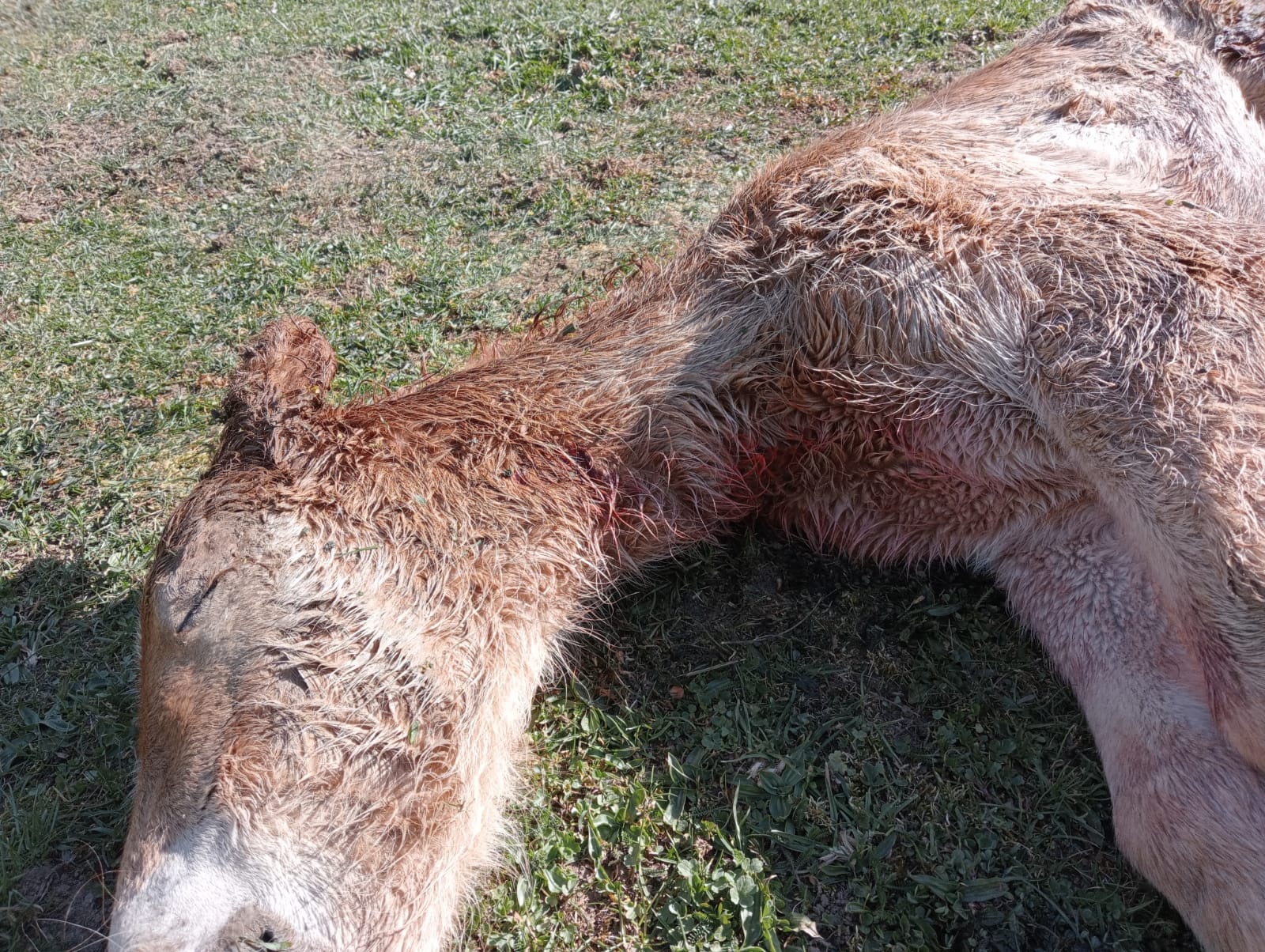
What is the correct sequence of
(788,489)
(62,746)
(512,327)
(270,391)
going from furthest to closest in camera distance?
(512,327), (788,489), (62,746), (270,391)

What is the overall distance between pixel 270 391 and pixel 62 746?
1.44 metres

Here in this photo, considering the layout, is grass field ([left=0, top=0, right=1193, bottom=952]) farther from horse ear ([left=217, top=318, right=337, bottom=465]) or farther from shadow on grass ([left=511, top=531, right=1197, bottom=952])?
horse ear ([left=217, top=318, right=337, bottom=465])

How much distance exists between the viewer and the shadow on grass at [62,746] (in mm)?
2605

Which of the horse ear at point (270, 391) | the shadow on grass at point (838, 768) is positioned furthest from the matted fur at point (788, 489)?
the shadow on grass at point (838, 768)

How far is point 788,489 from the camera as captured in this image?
3.20m

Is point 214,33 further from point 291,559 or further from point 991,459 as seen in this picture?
point 991,459

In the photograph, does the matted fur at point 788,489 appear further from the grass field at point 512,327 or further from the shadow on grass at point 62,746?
the shadow on grass at point 62,746

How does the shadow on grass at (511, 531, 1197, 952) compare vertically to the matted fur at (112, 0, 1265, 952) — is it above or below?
below

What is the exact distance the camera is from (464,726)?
2.45 metres

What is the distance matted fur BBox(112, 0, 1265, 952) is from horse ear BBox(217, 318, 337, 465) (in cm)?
1

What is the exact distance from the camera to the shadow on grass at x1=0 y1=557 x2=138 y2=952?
261 centimetres

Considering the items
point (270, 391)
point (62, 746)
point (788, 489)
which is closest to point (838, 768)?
point (788, 489)

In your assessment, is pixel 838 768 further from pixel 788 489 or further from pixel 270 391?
pixel 270 391

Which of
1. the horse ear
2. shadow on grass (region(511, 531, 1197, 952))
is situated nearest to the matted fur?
the horse ear
